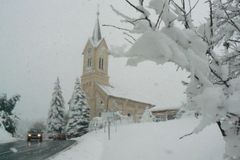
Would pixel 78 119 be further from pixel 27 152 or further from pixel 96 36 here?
pixel 27 152

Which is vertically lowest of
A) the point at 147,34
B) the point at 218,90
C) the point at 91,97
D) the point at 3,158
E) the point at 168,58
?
the point at 3,158

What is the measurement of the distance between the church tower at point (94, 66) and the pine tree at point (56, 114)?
10219mm

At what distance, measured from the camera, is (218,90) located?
201cm

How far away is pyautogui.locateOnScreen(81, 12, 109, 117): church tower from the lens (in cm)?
7050

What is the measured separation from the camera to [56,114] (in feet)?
187

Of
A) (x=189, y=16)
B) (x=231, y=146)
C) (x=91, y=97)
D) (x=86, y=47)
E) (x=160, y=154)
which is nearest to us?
(x=231, y=146)

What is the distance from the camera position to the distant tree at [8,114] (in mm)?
39625

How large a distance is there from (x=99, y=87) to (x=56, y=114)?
46.2 feet

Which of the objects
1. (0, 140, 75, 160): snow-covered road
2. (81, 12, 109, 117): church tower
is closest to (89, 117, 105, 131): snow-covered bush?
(81, 12, 109, 117): church tower

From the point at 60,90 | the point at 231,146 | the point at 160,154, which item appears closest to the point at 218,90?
the point at 231,146

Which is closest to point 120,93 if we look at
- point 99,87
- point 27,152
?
point 99,87

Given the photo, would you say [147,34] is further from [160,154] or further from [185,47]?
[160,154]

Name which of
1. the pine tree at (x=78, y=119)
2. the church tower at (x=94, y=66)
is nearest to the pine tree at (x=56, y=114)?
the pine tree at (x=78, y=119)

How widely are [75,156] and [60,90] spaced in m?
43.7
